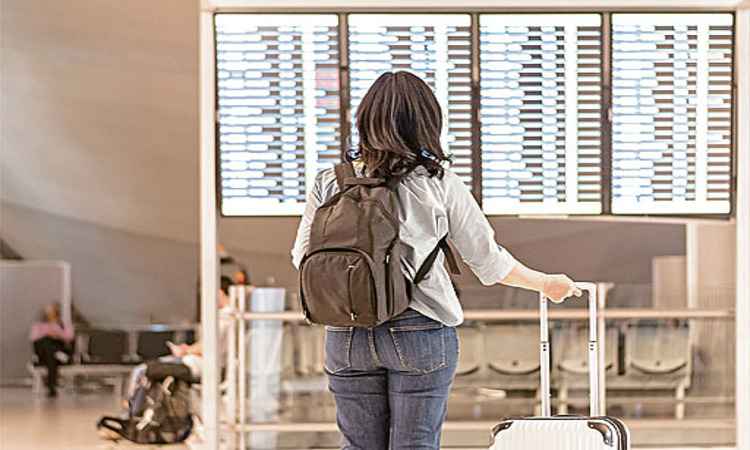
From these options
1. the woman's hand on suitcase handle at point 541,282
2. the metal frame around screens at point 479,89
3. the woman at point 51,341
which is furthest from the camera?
the woman at point 51,341

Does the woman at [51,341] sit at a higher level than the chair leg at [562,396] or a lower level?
lower

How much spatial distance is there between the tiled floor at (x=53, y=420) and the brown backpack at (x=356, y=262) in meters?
5.17

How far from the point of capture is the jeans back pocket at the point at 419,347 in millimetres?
3277

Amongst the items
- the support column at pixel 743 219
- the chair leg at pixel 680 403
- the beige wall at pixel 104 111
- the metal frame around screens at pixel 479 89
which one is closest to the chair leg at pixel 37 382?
the beige wall at pixel 104 111

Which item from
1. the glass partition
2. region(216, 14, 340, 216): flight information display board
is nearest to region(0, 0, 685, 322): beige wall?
region(216, 14, 340, 216): flight information display board

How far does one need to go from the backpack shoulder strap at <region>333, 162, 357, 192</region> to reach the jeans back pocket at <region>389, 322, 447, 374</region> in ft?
1.34

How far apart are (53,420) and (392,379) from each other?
8.62m

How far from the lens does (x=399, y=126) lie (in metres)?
3.37

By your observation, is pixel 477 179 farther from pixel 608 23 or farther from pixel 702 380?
pixel 702 380

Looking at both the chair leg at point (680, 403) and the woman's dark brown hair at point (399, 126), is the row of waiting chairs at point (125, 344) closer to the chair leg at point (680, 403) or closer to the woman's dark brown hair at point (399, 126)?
the chair leg at point (680, 403)

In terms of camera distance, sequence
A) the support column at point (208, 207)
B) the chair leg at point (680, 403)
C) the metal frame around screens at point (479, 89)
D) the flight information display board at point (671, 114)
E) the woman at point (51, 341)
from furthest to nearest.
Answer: the woman at point (51, 341) < the chair leg at point (680, 403) < the flight information display board at point (671, 114) < the metal frame around screens at point (479, 89) < the support column at point (208, 207)

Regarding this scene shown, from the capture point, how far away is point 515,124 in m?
6.20

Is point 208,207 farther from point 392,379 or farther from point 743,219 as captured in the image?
point 392,379

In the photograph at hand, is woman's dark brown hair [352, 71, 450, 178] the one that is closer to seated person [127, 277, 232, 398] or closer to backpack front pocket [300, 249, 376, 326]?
backpack front pocket [300, 249, 376, 326]
